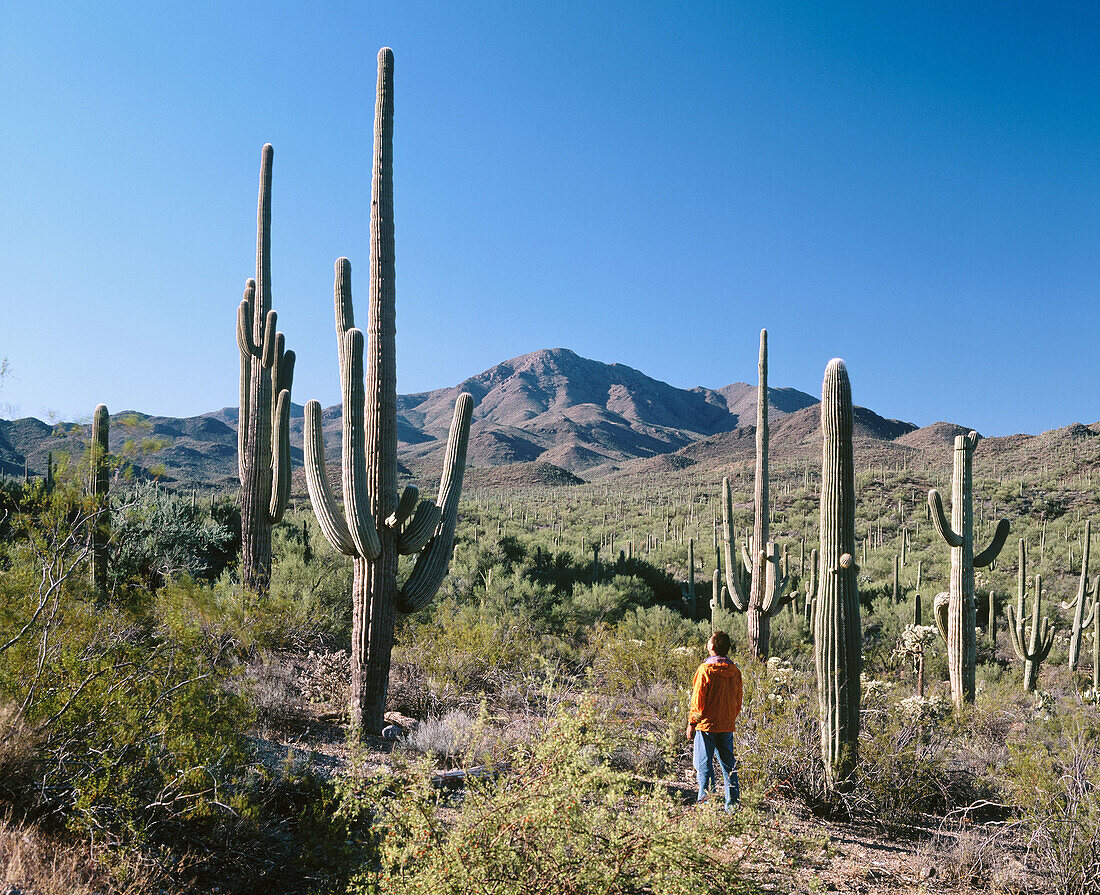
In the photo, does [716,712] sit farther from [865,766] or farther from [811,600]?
[811,600]

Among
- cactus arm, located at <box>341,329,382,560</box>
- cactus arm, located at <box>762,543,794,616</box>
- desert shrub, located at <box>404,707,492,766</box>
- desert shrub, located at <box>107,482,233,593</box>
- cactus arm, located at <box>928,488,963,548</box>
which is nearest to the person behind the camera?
desert shrub, located at <box>404,707,492,766</box>

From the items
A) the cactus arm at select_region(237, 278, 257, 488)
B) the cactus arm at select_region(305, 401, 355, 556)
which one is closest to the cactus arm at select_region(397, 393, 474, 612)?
the cactus arm at select_region(305, 401, 355, 556)

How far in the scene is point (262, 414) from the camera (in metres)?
11.0

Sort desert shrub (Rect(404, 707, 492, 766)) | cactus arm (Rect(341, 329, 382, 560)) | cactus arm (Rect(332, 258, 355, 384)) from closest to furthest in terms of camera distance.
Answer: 1. desert shrub (Rect(404, 707, 492, 766))
2. cactus arm (Rect(341, 329, 382, 560))
3. cactus arm (Rect(332, 258, 355, 384))

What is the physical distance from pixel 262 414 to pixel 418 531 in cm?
493

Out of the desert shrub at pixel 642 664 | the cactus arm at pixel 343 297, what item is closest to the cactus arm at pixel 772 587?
the desert shrub at pixel 642 664

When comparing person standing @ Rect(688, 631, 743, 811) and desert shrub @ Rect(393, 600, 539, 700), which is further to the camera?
desert shrub @ Rect(393, 600, 539, 700)

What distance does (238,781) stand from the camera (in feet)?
15.4

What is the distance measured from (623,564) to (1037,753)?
42.9 feet

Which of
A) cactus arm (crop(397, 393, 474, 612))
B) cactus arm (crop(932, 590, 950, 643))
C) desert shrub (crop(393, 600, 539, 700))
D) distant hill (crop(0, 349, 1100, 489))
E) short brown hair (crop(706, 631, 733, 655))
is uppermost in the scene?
distant hill (crop(0, 349, 1100, 489))

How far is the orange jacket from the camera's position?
5.65 meters

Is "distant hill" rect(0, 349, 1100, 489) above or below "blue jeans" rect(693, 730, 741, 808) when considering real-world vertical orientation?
above

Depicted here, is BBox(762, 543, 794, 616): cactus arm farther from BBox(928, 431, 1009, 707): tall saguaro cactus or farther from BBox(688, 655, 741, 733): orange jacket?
BBox(688, 655, 741, 733): orange jacket

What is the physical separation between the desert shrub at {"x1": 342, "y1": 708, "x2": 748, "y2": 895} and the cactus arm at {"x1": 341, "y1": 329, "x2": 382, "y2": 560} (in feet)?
12.2
